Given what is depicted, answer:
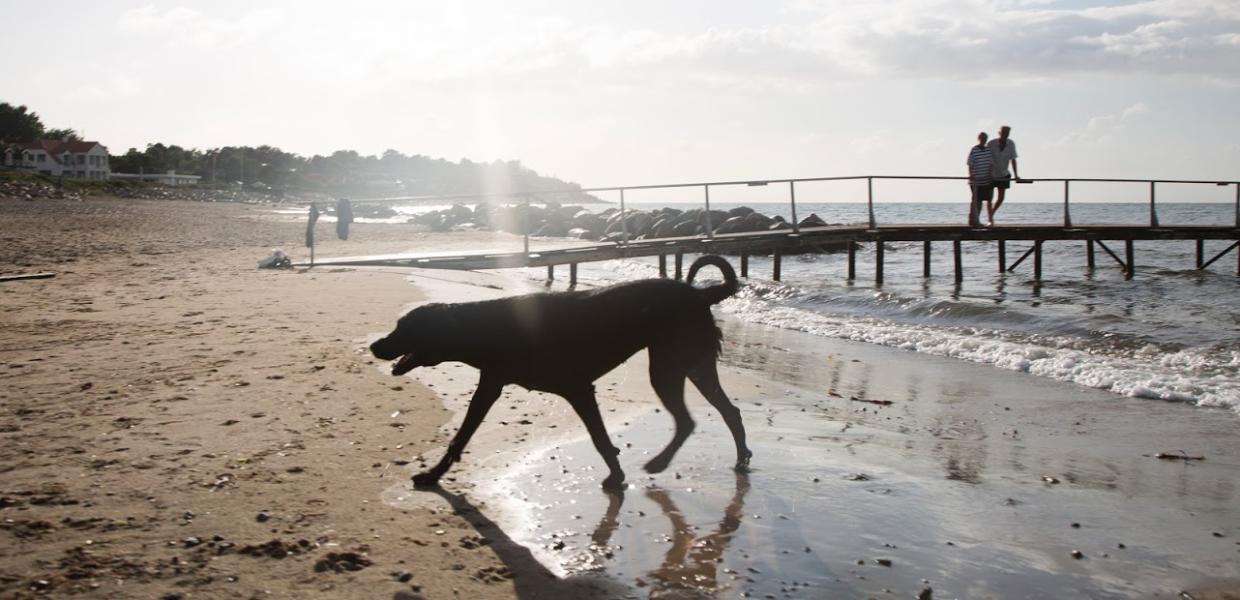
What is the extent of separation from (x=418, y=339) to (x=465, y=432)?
0.59 meters

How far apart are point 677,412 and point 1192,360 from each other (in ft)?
25.6

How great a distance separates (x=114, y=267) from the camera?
16.3 metres

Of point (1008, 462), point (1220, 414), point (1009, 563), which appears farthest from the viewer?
point (1220, 414)

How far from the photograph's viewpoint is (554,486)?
5352 mm

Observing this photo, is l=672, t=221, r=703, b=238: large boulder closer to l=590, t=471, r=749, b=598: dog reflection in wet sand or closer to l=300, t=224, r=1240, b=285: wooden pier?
l=300, t=224, r=1240, b=285: wooden pier

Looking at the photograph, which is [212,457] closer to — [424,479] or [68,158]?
[424,479]

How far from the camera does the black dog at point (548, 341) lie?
5277mm

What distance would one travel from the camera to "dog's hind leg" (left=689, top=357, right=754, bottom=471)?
19.0ft

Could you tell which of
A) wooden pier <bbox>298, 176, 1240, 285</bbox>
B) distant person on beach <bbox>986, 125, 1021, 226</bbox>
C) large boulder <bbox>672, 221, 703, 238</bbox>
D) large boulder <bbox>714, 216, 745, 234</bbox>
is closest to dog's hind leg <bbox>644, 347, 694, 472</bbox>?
wooden pier <bbox>298, 176, 1240, 285</bbox>

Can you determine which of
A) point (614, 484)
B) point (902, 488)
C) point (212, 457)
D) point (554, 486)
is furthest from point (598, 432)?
point (212, 457)

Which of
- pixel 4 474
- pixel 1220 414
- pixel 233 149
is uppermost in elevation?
pixel 233 149

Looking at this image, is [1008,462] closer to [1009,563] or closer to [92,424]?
[1009,563]

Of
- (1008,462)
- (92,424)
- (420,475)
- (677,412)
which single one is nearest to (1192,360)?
(1008,462)

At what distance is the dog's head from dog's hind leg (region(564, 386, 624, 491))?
0.77m
